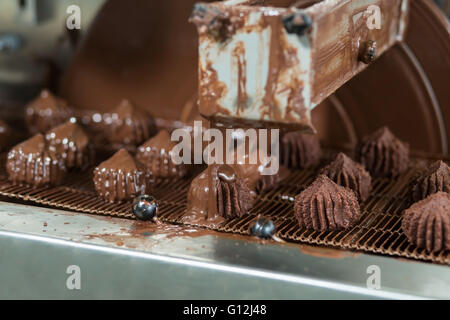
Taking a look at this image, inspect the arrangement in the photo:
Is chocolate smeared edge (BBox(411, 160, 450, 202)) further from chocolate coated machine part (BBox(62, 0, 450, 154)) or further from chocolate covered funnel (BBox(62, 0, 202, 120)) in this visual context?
chocolate covered funnel (BBox(62, 0, 202, 120))

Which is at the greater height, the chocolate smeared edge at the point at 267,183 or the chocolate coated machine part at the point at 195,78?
the chocolate coated machine part at the point at 195,78

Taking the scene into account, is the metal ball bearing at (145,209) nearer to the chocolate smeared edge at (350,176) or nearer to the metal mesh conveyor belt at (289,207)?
the metal mesh conveyor belt at (289,207)

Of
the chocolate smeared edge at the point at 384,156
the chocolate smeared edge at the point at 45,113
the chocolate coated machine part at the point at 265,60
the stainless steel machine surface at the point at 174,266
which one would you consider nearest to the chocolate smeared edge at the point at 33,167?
the stainless steel machine surface at the point at 174,266

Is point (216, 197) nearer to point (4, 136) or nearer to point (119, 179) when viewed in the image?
point (119, 179)

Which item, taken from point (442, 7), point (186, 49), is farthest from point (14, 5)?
point (442, 7)

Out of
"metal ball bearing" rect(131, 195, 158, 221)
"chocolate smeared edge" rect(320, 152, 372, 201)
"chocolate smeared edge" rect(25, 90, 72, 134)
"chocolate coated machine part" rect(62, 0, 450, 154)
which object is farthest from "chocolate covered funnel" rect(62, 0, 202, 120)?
"metal ball bearing" rect(131, 195, 158, 221)
